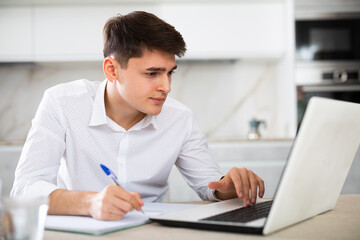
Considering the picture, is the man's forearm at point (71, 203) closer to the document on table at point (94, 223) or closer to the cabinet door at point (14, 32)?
the document on table at point (94, 223)

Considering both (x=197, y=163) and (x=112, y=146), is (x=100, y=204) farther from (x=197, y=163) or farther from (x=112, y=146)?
(x=197, y=163)

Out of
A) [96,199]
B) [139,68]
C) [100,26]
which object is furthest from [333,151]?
[100,26]

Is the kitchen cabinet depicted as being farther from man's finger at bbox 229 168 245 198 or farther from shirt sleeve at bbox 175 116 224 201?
man's finger at bbox 229 168 245 198

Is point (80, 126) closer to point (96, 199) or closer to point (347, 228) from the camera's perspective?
point (96, 199)

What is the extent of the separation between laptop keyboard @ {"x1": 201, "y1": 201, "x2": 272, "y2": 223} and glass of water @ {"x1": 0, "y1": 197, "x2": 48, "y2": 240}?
336mm

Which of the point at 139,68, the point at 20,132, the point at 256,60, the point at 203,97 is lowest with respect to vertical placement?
the point at 20,132

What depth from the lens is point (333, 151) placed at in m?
0.86

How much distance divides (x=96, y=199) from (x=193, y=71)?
285 centimetres

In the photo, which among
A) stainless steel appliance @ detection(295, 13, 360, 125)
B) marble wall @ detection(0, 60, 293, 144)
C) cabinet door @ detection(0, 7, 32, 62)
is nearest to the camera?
stainless steel appliance @ detection(295, 13, 360, 125)

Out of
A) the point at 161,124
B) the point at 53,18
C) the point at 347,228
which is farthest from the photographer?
the point at 53,18

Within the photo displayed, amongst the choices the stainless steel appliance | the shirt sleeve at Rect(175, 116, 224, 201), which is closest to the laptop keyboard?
the shirt sleeve at Rect(175, 116, 224, 201)

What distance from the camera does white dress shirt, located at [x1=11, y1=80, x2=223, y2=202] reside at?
144cm

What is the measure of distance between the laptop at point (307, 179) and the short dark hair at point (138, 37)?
0.58 m

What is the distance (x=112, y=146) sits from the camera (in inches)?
58.6
